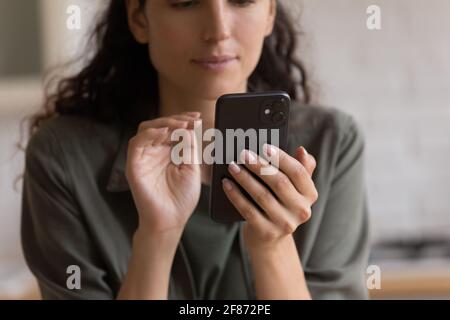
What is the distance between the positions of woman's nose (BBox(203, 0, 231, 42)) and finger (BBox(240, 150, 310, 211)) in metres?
0.08

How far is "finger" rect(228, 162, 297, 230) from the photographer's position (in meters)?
0.42

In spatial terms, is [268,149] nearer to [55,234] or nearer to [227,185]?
[227,185]

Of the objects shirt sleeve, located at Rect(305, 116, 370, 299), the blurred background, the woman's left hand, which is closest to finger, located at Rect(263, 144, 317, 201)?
the woman's left hand

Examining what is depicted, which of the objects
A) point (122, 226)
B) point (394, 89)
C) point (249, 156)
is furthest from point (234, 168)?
point (394, 89)

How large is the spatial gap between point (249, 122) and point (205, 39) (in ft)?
0.23

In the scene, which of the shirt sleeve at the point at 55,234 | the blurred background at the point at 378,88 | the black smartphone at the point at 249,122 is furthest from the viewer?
the blurred background at the point at 378,88

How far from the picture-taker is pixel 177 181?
1.55 feet

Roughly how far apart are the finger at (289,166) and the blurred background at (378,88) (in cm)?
51

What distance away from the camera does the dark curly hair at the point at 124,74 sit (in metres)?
0.53

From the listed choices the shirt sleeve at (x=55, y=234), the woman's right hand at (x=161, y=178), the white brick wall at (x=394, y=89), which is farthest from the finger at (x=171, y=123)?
the white brick wall at (x=394, y=89)

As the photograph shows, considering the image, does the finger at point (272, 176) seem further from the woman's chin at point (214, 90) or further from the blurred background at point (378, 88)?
the blurred background at point (378, 88)

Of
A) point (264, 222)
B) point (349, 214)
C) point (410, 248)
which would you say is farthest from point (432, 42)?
point (264, 222)

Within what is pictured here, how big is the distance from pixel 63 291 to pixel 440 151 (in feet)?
2.45
